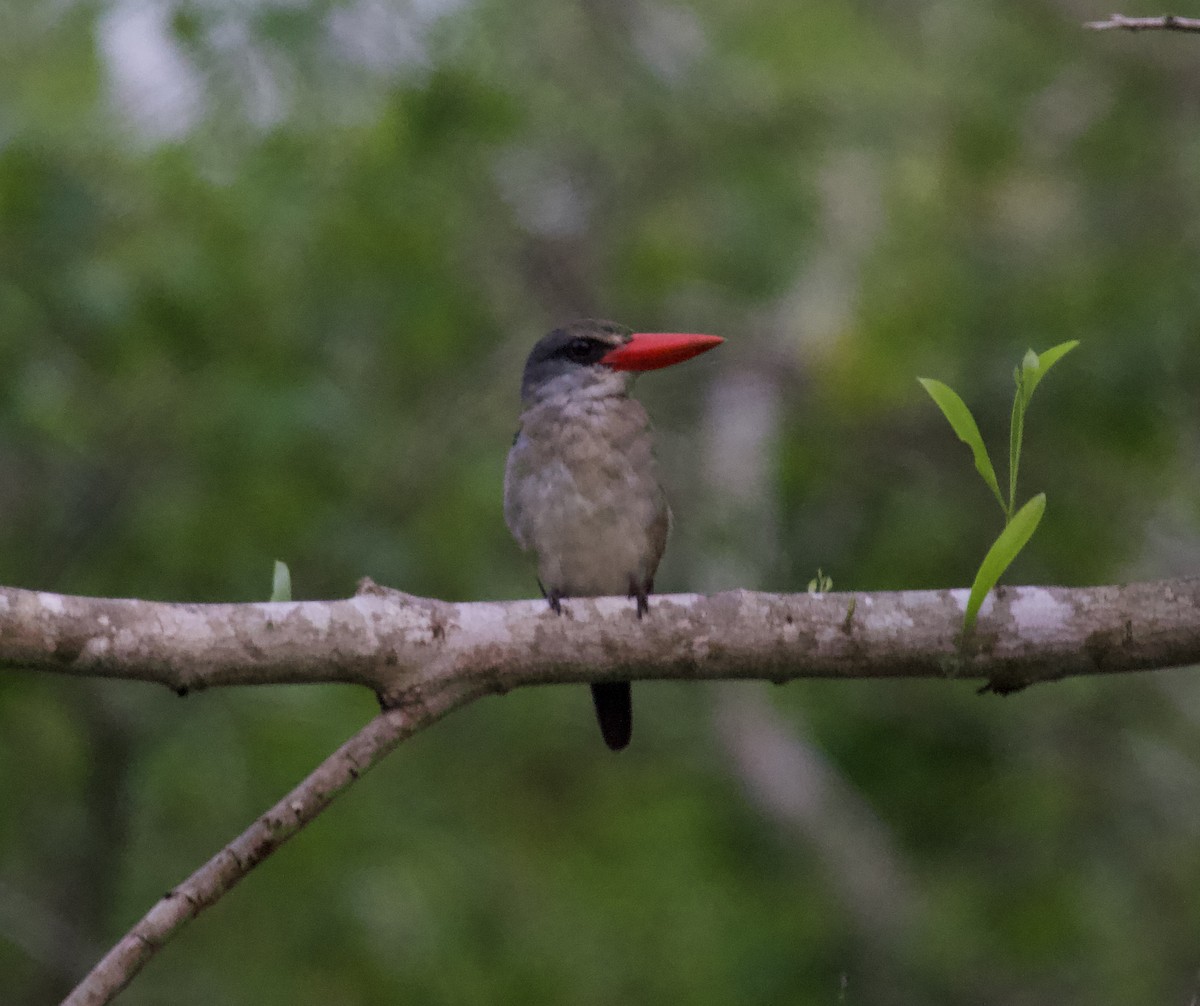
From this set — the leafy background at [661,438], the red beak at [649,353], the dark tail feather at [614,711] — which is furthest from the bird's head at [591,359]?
the leafy background at [661,438]

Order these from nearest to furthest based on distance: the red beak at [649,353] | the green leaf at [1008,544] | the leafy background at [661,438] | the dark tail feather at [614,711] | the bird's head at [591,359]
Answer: the green leaf at [1008,544] < the red beak at [649,353] < the bird's head at [591,359] < the dark tail feather at [614,711] < the leafy background at [661,438]

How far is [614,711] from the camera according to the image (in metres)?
3.39

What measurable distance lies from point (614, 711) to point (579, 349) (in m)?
0.84

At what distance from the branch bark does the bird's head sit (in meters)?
1.03

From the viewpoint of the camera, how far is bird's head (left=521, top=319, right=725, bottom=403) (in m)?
3.19

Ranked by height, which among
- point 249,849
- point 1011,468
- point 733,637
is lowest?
point 249,849

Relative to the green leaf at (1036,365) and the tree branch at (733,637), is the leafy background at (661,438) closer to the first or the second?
the tree branch at (733,637)

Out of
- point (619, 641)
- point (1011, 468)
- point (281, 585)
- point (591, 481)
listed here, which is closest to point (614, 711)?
point (591, 481)

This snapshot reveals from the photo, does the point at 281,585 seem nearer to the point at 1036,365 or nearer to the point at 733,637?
the point at 733,637

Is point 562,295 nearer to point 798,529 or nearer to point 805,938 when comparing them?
point 798,529

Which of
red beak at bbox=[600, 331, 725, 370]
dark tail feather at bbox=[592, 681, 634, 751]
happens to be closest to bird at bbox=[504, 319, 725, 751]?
red beak at bbox=[600, 331, 725, 370]

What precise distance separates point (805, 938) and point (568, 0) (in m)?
4.33

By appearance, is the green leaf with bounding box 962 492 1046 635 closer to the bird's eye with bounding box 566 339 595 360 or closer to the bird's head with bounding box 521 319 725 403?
the bird's head with bounding box 521 319 725 403

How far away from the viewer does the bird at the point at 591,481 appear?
3107 mm
